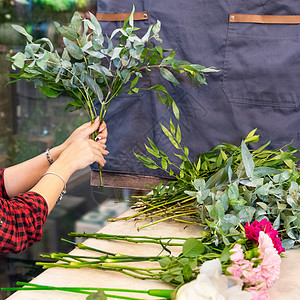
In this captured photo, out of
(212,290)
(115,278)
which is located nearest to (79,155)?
(115,278)

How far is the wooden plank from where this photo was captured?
1.71 meters

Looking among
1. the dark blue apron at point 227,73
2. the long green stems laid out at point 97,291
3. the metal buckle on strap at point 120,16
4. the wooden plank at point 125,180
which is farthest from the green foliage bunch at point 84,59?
the long green stems laid out at point 97,291

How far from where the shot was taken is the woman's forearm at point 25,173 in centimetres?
141

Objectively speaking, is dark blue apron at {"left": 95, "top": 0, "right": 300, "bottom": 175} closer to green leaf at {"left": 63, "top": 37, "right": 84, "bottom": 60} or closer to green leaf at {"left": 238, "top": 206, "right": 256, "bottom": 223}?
green leaf at {"left": 63, "top": 37, "right": 84, "bottom": 60}

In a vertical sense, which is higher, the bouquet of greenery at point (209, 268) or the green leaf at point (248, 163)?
the green leaf at point (248, 163)

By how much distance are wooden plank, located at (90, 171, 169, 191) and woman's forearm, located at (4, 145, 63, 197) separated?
383 millimetres

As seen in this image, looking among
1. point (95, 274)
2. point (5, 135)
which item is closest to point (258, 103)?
point (95, 274)

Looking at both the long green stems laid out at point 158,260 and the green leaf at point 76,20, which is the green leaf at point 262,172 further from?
the green leaf at point 76,20

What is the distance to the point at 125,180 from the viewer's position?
175 centimetres

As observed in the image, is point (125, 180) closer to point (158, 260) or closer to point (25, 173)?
point (25, 173)

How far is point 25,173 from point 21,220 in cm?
43

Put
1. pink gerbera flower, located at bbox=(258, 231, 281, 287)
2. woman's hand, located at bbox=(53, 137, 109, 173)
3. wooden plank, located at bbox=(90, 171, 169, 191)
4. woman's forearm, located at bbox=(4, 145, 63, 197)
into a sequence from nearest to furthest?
pink gerbera flower, located at bbox=(258, 231, 281, 287)
woman's hand, located at bbox=(53, 137, 109, 173)
woman's forearm, located at bbox=(4, 145, 63, 197)
wooden plank, located at bbox=(90, 171, 169, 191)

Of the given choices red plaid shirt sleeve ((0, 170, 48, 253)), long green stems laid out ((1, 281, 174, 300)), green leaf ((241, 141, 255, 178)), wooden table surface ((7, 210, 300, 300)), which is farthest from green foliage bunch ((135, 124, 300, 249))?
red plaid shirt sleeve ((0, 170, 48, 253))

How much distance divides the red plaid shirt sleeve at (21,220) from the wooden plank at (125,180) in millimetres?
698
